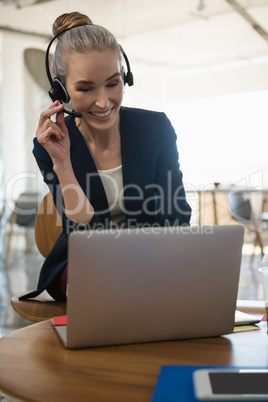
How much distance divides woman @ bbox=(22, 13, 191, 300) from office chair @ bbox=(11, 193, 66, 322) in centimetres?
5

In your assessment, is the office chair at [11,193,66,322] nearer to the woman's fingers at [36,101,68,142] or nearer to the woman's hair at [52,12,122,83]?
the woman's fingers at [36,101,68,142]

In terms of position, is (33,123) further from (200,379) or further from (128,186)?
(200,379)

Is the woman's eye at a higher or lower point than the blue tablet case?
higher

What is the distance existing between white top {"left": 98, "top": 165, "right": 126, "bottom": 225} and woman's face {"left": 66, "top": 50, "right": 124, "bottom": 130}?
0.63 ft

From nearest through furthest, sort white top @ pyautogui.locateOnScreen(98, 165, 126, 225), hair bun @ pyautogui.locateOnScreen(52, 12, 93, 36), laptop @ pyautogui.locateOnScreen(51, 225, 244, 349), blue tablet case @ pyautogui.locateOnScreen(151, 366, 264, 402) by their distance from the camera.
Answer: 1. blue tablet case @ pyautogui.locateOnScreen(151, 366, 264, 402)
2. laptop @ pyautogui.locateOnScreen(51, 225, 244, 349)
3. hair bun @ pyautogui.locateOnScreen(52, 12, 93, 36)
4. white top @ pyautogui.locateOnScreen(98, 165, 126, 225)

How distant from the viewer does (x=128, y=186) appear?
5.21ft

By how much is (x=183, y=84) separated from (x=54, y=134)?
5234mm

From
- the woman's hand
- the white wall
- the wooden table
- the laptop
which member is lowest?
the wooden table

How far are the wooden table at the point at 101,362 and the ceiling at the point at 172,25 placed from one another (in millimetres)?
5323

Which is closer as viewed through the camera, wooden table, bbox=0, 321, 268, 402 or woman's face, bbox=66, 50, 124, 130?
wooden table, bbox=0, 321, 268, 402

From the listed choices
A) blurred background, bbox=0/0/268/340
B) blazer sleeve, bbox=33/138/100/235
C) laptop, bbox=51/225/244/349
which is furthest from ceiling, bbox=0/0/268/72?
laptop, bbox=51/225/244/349

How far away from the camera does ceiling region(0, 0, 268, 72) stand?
19.0 feet

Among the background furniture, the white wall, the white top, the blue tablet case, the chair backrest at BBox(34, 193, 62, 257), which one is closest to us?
the blue tablet case

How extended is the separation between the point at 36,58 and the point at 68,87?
4.32m
